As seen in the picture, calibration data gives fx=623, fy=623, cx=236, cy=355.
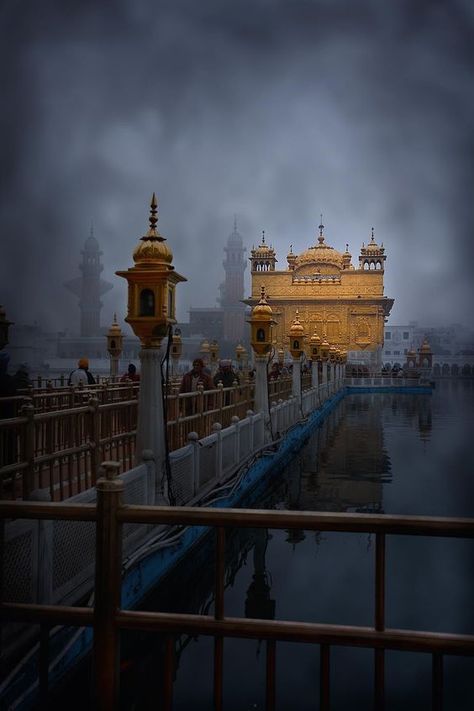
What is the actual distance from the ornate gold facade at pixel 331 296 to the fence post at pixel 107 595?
49082 millimetres

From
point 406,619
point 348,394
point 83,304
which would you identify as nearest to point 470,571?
point 406,619

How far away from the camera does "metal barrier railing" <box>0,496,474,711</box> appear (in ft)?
7.68

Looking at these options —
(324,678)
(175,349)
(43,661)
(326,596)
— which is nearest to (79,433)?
(326,596)

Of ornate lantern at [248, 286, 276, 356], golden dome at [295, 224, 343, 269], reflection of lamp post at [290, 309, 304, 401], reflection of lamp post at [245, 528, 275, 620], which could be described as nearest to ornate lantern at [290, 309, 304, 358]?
reflection of lamp post at [290, 309, 304, 401]

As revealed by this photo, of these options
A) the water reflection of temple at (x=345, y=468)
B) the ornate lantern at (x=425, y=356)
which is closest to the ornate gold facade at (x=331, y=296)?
the ornate lantern at (x=425, y=356)

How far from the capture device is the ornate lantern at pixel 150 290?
5906 mm

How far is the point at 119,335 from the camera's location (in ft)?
69.3

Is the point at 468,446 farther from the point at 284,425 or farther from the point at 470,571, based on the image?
the point at 470,571

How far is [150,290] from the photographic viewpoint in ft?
19.5

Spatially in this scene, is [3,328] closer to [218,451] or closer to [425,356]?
[218,451]

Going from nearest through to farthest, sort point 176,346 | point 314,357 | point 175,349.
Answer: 1. point 175,349
2. point 176,346
3. point 314,357

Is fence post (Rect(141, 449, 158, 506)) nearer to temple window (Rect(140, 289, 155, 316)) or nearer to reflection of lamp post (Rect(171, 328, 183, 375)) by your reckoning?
temple window (Rect(140, 289, 155, 316))

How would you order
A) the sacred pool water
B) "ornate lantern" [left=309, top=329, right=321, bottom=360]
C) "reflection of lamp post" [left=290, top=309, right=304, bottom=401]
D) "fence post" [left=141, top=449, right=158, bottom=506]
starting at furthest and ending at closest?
"ornate lantern" [left=309, top=329, right=321, bottom=360], "reflection of lamp post" [left=290, top=309, right=304, bottom=401], "fence post" [left=141, top=449, right=158, bottom=506], the sacred pool water

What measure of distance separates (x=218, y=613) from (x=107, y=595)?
45 cm
